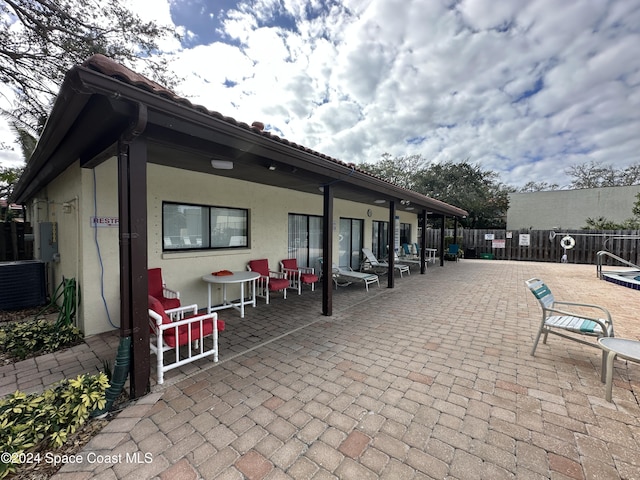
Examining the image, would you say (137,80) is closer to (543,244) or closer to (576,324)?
(576,324)

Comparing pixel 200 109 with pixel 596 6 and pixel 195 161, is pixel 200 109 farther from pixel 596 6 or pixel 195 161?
pixel 596 6

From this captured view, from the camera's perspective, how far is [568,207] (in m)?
18.3

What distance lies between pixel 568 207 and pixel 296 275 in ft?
71.6

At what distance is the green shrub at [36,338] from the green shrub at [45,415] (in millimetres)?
1913

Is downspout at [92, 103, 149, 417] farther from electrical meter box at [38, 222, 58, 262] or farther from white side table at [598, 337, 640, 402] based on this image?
white side table at [598, 337, 640, 402]

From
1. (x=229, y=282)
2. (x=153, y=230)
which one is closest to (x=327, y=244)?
(x=229, y=282)

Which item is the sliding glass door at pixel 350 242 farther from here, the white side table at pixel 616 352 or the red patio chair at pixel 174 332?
the white side table at pixel 616 352

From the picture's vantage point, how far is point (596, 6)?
4773mm

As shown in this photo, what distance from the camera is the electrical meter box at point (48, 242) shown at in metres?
4.81

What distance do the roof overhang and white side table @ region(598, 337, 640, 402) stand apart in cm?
365

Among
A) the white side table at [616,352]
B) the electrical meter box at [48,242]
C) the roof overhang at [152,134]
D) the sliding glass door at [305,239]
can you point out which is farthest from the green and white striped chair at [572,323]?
the electrical meter box at [48,242]

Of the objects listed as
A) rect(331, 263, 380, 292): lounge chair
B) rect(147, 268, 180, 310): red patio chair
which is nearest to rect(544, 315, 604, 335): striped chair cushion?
rect(331, 263, 380, 292): lounge chair

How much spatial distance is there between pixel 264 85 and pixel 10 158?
42.2 ft

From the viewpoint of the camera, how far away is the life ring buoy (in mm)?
13828
